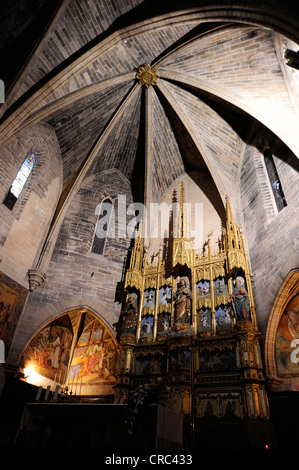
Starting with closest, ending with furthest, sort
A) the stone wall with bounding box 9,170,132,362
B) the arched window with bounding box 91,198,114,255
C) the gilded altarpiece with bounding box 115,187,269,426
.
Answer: the gilded altarpiece with bounding box 115,187,269,426 → the stone wall with bounding box 9,170,132,362 → the arched window with bounding box 91,198,114,255

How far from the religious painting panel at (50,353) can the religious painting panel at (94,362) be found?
0.44m

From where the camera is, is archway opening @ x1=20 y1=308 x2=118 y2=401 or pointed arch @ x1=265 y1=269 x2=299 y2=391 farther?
archway opening @ x1=20 y1=308 x2=118 y2=401

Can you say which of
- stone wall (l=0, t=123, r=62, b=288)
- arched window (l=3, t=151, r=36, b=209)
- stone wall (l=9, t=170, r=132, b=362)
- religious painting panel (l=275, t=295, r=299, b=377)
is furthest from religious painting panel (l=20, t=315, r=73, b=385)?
religious painting panel (l=275, t=295, r=299, b=377)

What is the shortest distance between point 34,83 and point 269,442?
1212 centimetres

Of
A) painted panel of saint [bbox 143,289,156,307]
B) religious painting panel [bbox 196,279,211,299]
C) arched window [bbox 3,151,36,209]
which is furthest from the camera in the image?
painted panel of saint [bbox 143,289,156,307]

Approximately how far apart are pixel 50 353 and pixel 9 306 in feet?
10.9

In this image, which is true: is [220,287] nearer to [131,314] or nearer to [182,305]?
[182,305]

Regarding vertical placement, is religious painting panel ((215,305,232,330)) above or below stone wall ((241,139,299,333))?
below

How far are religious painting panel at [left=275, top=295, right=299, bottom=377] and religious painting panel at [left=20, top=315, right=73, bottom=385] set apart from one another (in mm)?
8198

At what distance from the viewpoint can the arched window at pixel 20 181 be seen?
10.8 meters

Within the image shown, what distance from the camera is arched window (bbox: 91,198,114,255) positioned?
13.6 metres

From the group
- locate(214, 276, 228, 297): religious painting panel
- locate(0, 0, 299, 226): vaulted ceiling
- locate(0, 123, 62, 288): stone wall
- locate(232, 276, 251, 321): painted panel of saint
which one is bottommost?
locate(232, 276, 251, 321): painted panel of saint

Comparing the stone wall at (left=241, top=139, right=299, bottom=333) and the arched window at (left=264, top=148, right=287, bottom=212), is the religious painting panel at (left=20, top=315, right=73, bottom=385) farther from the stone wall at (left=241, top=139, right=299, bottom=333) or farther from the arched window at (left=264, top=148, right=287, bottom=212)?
the arched window at (left=264, top=148, right=287, bottom=212)

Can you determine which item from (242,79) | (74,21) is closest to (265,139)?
(242,79)
